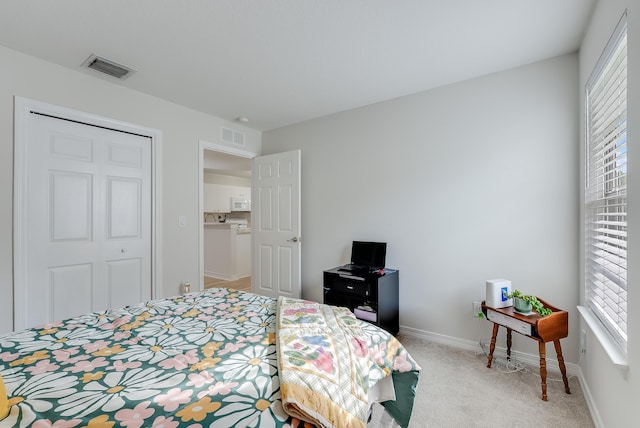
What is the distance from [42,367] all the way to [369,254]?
251 cm

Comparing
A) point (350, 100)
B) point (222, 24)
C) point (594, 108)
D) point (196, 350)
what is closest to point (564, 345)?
point (594, 108)

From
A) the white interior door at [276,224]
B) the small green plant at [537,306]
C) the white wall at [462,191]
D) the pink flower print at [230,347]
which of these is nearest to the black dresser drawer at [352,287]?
the white wall at [462,191]

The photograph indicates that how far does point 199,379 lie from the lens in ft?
3.32

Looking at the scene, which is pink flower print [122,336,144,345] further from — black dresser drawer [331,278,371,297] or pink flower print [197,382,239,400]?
black dresser drawer [331,278,371,297]

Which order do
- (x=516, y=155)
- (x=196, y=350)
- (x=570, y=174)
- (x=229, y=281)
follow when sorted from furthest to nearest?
(x=229, y=281) → (x=516, y=155) → (x=570, y=174) → (x=196, y=350)

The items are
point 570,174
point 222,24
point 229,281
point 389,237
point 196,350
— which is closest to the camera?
point 196,350

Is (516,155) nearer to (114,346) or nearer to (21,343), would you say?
(114,346)

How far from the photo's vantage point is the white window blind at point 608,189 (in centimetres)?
141

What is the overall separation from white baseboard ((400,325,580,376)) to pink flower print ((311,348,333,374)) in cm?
201

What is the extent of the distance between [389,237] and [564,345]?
1608mm

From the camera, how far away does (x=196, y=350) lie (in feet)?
4.09

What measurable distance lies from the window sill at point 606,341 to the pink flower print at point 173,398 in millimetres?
1753

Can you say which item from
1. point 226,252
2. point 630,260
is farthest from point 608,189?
point 226,252

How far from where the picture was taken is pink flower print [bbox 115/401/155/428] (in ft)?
2.63
